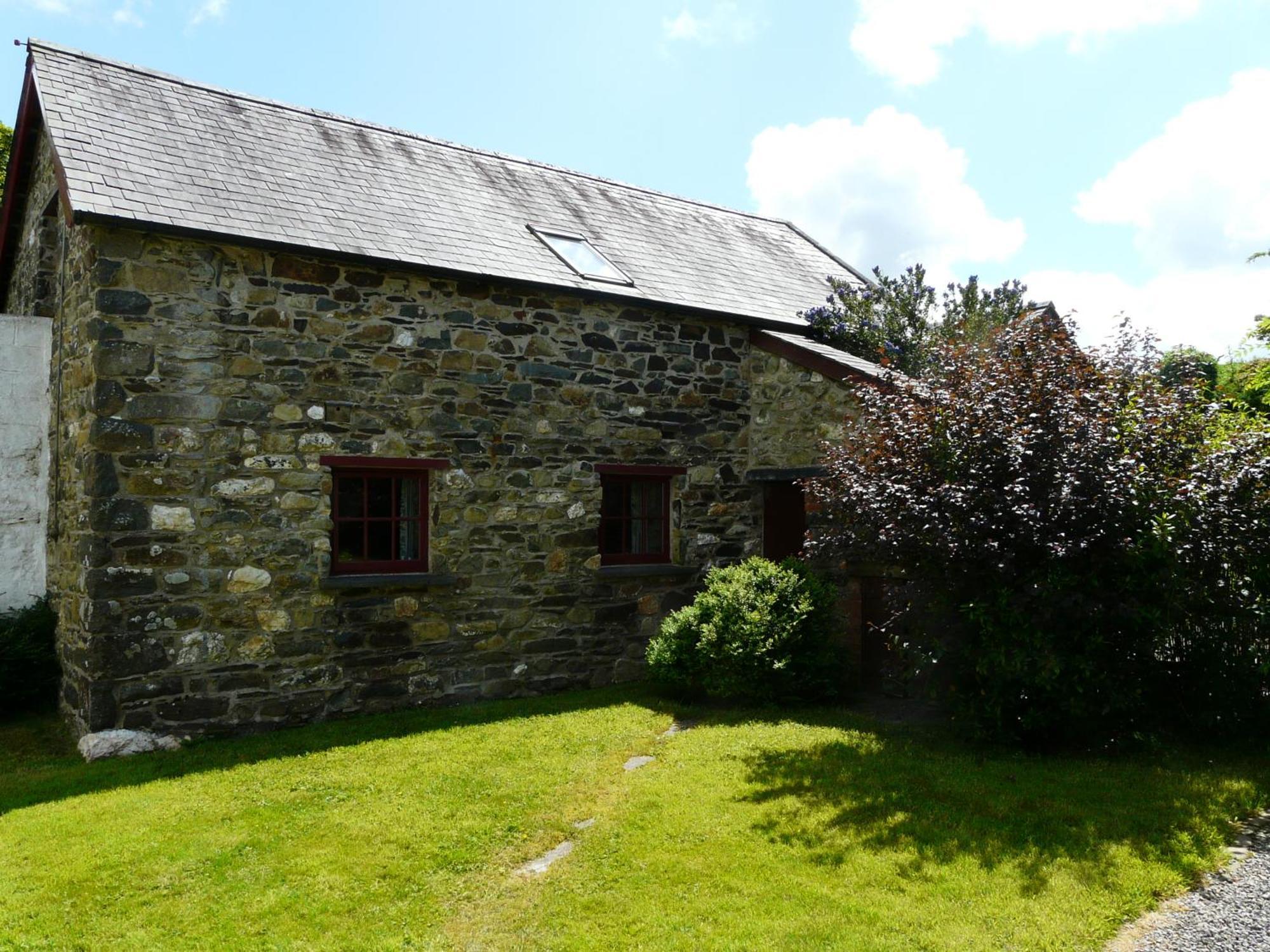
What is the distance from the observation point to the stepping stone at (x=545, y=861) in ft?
16.5

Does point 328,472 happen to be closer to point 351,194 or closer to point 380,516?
point 380,516

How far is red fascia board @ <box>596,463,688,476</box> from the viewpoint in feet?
32.0

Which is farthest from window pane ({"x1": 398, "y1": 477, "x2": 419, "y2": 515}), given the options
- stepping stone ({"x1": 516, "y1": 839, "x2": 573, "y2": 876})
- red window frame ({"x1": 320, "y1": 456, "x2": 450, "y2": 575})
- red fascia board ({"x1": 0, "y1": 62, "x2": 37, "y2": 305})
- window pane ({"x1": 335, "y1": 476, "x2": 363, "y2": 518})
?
red fascia board ({"x1": 0, "y1": 62, "x2": 37, "y2": 305})

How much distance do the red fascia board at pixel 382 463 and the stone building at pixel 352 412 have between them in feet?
0.08

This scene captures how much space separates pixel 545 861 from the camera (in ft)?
17.0

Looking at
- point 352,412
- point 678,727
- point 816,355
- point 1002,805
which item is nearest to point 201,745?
point 352,412

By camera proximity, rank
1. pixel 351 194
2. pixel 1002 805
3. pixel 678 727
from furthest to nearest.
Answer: pixel 351 194 → pixel 678 727 → pixel 1002 805

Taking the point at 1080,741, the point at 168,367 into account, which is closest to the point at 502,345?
the point at 168,367

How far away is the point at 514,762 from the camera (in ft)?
22.4

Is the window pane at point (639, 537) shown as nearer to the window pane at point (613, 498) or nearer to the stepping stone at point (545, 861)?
the window pane at point (613, 498)

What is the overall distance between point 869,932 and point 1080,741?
3.50 meters

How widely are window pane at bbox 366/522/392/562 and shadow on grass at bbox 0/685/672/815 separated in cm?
145

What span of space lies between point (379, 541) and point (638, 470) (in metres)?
2.88

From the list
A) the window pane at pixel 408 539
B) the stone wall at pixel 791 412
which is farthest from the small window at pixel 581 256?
the window pane at pixel 408 539
